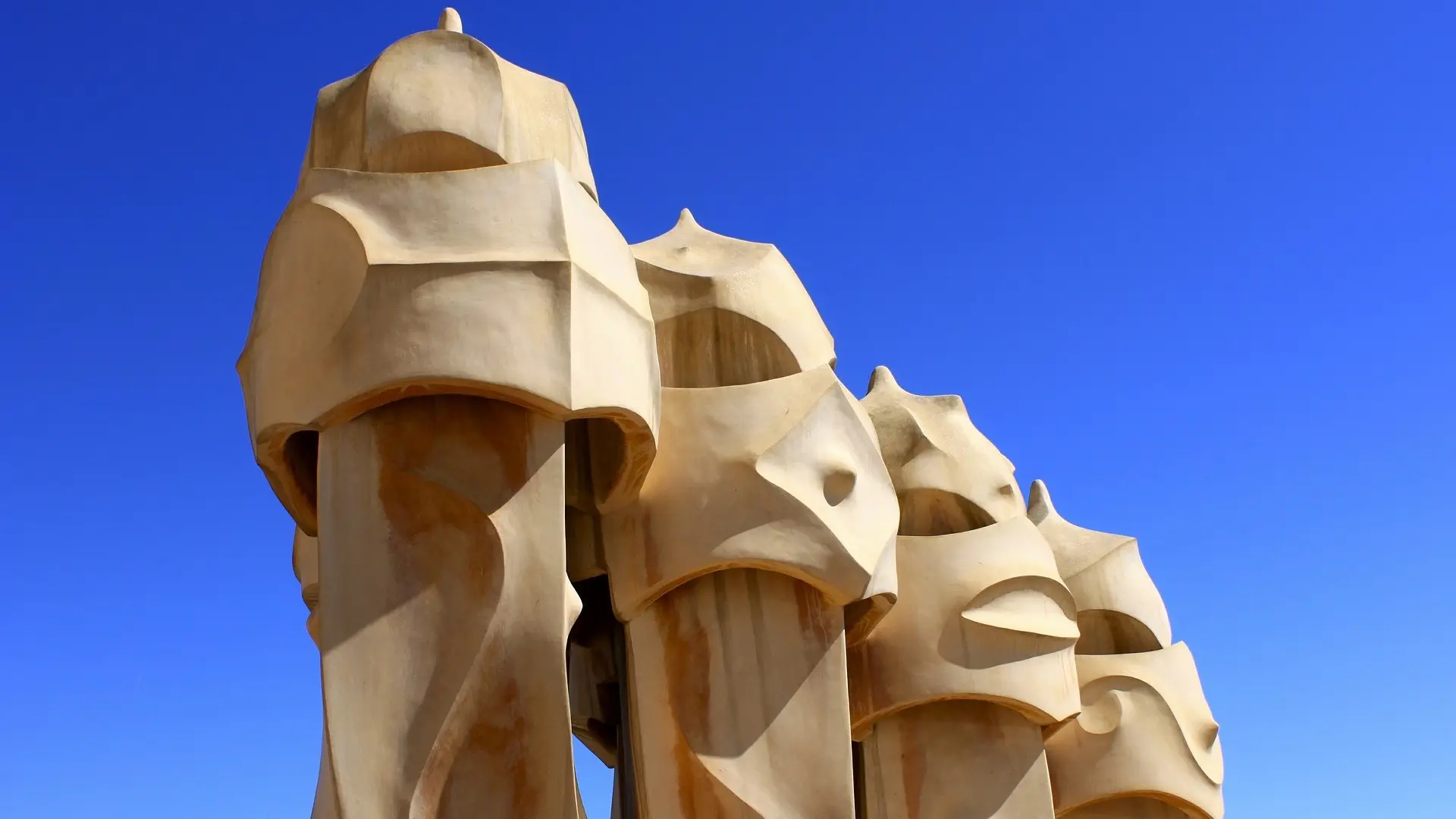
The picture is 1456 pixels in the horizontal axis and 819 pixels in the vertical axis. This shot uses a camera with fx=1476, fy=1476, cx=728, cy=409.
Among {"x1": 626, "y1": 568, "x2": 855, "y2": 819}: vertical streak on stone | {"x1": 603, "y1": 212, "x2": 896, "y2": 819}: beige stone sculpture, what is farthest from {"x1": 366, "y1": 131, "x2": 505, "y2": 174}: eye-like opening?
{"x1": 626, "y1": 568, "x2": 855, "y2": 819}: vertical streak on stone

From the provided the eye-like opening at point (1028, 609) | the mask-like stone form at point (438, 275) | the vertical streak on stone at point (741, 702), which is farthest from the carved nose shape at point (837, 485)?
the eye-like opening at point (1028, 609)

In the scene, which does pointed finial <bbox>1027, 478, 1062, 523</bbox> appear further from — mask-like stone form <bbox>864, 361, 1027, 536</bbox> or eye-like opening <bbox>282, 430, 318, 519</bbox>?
eye-like opening <bbox>282, 430, 318, 519</bbox>

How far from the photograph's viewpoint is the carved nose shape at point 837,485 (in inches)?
396

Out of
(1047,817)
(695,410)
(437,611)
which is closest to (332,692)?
(437,611)

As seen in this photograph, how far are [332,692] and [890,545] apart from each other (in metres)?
4.45

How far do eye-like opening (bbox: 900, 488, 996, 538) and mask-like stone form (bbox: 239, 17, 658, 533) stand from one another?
416cm

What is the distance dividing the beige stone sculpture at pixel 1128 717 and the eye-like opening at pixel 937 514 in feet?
8.19

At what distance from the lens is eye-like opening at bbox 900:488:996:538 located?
12711 millimetres

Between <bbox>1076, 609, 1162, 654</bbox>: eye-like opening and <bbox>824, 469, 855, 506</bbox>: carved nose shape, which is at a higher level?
<bbox>1076, 609, 1162, 654</bbox>: eye-like opening

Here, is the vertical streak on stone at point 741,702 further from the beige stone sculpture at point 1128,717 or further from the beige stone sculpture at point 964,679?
the beige stone sculpture at point 1128,717

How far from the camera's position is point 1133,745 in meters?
14.0

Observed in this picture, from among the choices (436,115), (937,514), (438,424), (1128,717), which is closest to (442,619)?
(438,424)

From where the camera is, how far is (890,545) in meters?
10.7

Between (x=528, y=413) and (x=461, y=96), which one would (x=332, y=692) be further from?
(x=461, y=96)
